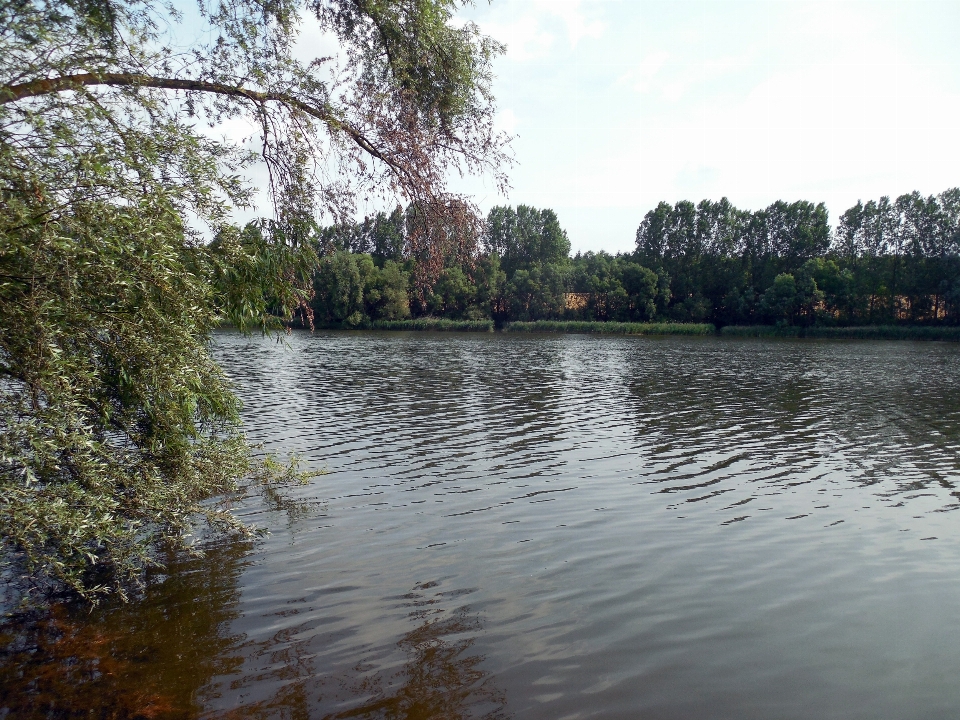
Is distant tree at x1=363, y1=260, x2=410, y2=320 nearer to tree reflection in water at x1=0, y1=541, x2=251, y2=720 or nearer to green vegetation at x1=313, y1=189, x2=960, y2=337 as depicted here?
green vegetation at x1=313, y1=189, x2=960, y2=337

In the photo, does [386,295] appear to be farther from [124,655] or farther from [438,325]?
[124,655]

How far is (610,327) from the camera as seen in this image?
92.8 metres

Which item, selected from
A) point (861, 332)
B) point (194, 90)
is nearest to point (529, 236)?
point (861, 332)

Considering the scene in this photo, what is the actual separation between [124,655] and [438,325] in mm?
88915

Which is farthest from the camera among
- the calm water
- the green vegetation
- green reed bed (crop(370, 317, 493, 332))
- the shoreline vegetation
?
green reed bed (crop(370, 317, 493, 332))

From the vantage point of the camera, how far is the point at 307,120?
8.95m

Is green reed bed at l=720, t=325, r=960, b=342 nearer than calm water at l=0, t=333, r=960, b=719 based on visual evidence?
No

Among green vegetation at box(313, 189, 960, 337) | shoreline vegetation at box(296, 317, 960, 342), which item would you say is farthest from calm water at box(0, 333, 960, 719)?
shoreline vegetation at box(296, 317, 960, 342)

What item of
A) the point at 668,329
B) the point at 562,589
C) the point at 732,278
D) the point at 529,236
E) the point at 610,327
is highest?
the point at 529,236

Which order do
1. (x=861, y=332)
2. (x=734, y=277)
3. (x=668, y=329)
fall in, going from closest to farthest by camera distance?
(x=861, y=332) → (x=668, y=329) → (x=734, y=277)

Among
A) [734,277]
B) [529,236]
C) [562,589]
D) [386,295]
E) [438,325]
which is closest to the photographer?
[562,589]

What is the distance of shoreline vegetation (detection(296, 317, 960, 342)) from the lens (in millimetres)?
78681

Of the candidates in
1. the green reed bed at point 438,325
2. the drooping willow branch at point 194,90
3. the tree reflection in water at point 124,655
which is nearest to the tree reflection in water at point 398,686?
the tree reflection in water at point 124,655

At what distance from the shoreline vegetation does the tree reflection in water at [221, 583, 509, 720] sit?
82.8 metres
